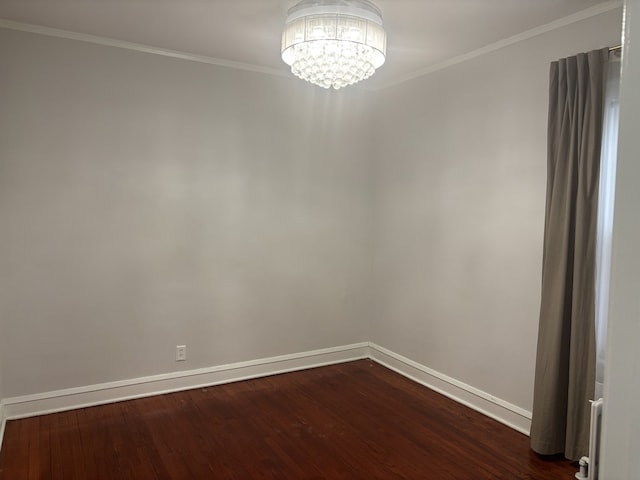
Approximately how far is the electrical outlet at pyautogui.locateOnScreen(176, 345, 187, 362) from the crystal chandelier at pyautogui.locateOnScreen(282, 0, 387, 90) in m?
2.32

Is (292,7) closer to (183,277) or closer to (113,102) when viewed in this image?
(113,102)

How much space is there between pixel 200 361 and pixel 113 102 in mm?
2051

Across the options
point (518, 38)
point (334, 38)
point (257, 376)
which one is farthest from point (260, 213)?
point (518, 38)

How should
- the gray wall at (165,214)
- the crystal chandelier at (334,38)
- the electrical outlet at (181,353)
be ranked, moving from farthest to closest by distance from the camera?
the electrical outlet at (181,353), the gray wall at (165,214), the crystal chandelier at (334,38)

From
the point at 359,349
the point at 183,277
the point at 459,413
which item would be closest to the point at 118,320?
the point at 183,277

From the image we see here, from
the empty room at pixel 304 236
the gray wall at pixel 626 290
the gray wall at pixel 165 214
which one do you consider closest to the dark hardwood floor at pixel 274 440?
the empty room at pixel 304 236

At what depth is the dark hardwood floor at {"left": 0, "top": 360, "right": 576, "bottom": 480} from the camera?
2607mm

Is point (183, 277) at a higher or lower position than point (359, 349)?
higher

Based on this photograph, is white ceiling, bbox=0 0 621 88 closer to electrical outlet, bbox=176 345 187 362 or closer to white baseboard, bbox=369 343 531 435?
electrical outlet, bbox=176 345 187 362

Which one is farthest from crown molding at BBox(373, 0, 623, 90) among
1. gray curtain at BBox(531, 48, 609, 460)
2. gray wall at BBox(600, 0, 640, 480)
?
gray wall at BBox(600, 0, 640, 480)

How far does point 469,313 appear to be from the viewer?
347 centimetres

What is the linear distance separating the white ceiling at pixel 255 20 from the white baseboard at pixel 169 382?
245cm

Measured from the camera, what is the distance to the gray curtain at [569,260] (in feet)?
8.29

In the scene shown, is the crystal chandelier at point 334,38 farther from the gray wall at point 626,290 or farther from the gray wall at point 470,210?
the gray wall at point 626,290
